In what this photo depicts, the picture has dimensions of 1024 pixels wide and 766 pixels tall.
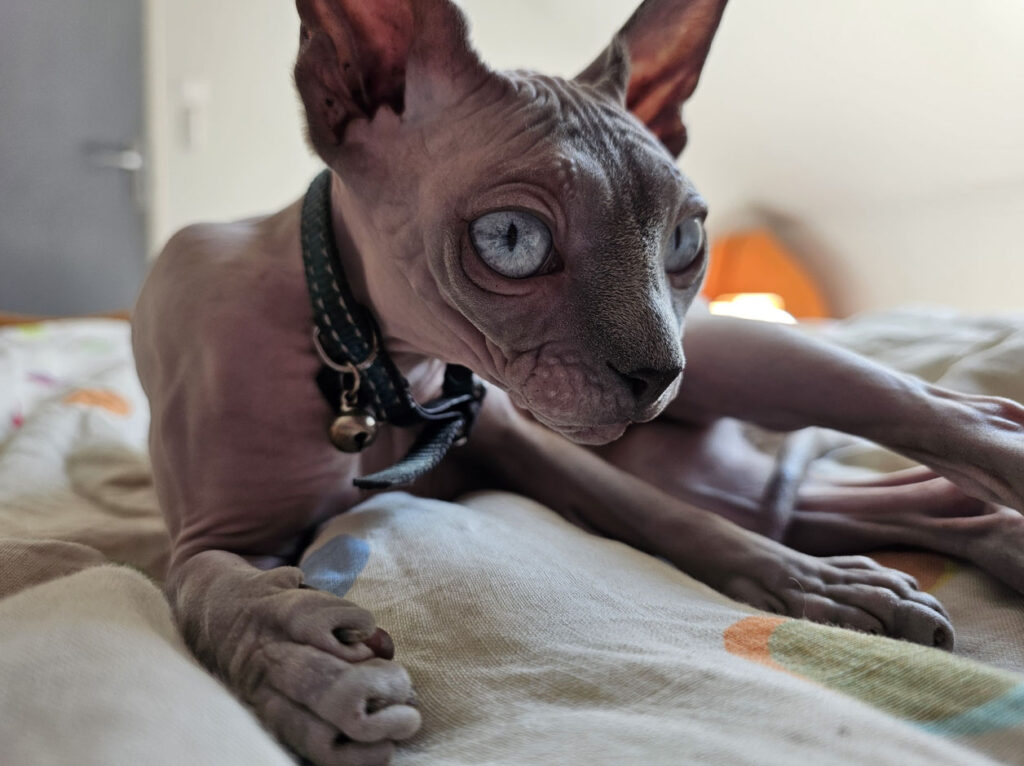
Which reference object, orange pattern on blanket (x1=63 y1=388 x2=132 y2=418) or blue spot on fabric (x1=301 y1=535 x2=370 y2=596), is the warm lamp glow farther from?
blue spot on fabric (x1=301 y1=535 x2=370 y2=596)

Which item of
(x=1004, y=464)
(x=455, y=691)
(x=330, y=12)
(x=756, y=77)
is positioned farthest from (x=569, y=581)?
(x=756, y=77)

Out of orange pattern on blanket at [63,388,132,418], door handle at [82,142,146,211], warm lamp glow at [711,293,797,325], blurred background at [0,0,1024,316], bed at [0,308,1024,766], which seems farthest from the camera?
door handle at [82,142,146,211]

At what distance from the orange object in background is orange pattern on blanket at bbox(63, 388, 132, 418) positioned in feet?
7.25

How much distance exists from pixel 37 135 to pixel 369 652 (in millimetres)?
2893

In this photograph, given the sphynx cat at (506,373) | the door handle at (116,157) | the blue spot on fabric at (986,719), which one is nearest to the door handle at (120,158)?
the door handle at (116,157)

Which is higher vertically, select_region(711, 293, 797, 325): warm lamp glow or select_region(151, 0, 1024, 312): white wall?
select_region(151, 0, 1024, 312): white wall

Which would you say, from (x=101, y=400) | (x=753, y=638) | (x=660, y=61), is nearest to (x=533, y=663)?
(x=753, y=638)

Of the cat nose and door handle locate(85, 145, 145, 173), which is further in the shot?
door handle locate(85, 145, 145, 173)

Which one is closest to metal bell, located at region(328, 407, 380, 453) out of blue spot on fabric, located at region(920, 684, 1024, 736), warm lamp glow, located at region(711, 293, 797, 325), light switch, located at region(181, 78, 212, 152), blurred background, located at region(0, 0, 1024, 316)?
blue spot on fabric, located at region(920, 684, 1024, 736)

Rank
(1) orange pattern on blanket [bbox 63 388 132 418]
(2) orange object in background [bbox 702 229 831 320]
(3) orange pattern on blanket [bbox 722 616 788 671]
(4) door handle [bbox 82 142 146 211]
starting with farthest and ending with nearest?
(2) orange object in background [bbox 702 229 831 320] < (4) door handle [bbox 82 142 146 211] < (1) orange pattern on blanket [bbox 63 388 132 418] < (3) orange pattern on blanket [bbox 722 616 788 671]

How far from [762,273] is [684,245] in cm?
258

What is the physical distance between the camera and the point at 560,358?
0.66 metres

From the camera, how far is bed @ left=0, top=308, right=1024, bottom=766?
45cm

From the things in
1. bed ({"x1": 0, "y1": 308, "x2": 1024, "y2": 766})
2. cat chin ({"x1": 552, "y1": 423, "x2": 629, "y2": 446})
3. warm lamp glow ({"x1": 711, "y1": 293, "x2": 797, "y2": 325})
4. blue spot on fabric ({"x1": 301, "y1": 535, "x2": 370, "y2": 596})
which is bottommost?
warm lamp glow ({"x1": 711, "y1": 293, "x2": 797, "y2": 325})
